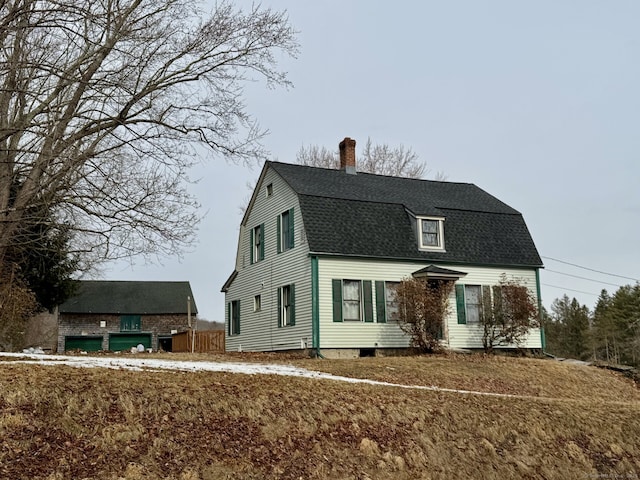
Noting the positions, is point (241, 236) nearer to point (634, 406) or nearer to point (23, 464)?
point (634, 406)

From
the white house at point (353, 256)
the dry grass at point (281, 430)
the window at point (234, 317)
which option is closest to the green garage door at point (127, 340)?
the white house at point (353, 256)

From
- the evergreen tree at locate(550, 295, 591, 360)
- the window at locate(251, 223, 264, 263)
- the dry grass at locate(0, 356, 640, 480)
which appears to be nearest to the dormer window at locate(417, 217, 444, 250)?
the window at locate(251, 223, 264, 263)

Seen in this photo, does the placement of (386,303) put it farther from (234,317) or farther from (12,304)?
(12,304)

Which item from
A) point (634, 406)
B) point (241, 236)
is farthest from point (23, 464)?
point (241, 236)

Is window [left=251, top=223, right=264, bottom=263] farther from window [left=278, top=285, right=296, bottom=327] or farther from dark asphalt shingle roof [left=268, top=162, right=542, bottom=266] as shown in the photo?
dark asphalt shingle roof [left=268, top=162, right=542, bottom=266]

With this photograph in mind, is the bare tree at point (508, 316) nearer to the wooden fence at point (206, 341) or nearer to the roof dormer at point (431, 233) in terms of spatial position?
the roof dormer at point (431, 233)

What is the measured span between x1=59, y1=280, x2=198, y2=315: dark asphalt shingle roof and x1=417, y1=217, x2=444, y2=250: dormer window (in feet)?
78.1

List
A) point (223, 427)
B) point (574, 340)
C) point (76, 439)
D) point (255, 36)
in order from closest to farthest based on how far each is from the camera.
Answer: point (76, 439) → point (223, 427) → point (255, 36) → point (574, 340)

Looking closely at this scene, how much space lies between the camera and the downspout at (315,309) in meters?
19.1

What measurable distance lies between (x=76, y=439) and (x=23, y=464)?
2.34ft

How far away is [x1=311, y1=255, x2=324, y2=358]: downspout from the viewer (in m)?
19.1

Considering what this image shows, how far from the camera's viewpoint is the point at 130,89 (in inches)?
554

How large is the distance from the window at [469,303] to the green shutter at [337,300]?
4.38 m

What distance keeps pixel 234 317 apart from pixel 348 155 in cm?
784
